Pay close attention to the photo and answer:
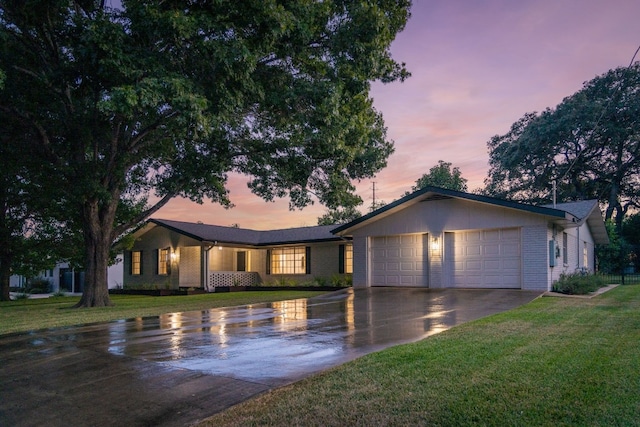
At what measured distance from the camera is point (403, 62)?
46.9 feet

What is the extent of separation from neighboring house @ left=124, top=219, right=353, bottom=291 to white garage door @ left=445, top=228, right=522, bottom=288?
21.4 feet

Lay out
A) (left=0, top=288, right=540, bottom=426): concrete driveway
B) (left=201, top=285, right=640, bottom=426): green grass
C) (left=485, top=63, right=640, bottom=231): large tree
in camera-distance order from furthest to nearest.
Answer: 1. (left=485, top=63, right=640, bottom=231): large tree
2. (left=0, top=288, right=540, bottom=426): concrete driveway
3. (left=201, top=285, right=640, bottom=426): green grass

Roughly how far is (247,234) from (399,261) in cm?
1175

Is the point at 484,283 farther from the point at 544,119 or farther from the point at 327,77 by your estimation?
the point at 544,119

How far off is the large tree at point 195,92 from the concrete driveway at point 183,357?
Answer: 14.7ft

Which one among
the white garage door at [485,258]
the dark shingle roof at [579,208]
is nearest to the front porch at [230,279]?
the white garage door at [485,258]

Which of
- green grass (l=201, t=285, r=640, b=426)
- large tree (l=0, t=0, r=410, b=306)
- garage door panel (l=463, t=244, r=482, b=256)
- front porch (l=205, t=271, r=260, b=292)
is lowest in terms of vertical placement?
front porch (l=205, t=271, r=260, b=292)

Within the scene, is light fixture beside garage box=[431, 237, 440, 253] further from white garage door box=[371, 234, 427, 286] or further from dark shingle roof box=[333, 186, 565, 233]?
dark shingle roof box=[333, 186, 565, 233]

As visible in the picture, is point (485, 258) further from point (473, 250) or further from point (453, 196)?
point (453, 196)

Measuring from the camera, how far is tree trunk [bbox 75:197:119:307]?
49.2 feet

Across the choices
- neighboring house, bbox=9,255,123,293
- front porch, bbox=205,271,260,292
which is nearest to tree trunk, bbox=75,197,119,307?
front porch, bbox=205,271,260,292

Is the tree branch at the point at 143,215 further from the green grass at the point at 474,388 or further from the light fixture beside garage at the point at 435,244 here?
the green grass at the point at 474,388

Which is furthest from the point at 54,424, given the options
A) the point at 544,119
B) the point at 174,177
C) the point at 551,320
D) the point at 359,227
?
the point at 544,119

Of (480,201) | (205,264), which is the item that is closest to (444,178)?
(205,264)
